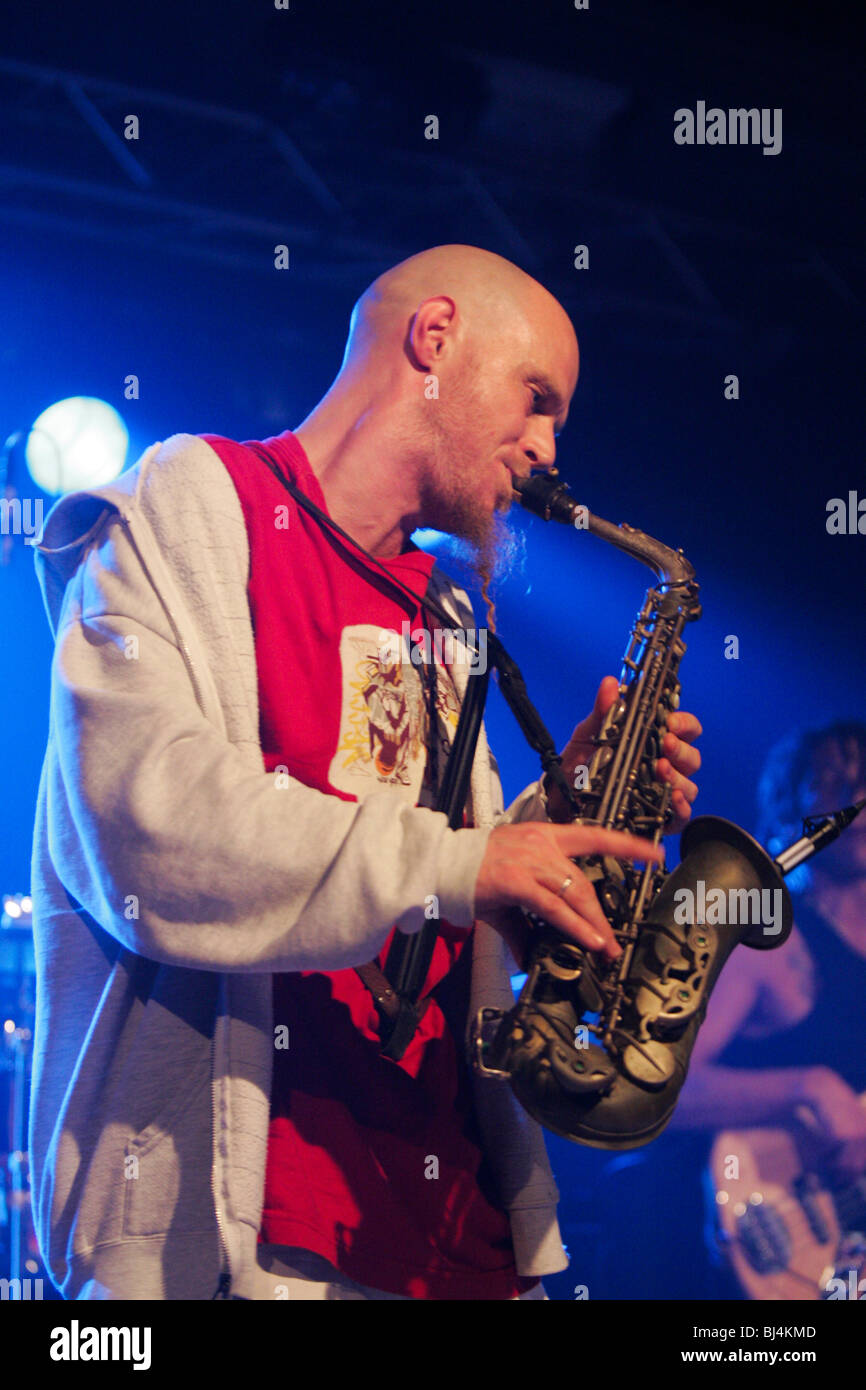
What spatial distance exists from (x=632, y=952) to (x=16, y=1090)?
2564mm

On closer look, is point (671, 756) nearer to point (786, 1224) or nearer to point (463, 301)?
point (463, 301)

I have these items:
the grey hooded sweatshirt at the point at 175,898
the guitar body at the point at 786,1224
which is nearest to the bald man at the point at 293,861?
the grey hooded sweatshirt at the point at 175,898

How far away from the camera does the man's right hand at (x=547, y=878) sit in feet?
4.87

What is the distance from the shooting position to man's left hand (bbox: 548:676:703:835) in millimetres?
2125

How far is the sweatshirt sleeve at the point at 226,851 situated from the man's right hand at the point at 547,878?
0.03m

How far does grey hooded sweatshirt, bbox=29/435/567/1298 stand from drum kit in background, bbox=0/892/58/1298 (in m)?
2.11

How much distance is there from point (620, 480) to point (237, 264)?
1.74 m

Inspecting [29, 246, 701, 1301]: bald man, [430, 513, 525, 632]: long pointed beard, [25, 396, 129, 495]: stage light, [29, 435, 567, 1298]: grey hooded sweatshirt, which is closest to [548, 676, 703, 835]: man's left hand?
[29, 246, 701, 1301]: bald man

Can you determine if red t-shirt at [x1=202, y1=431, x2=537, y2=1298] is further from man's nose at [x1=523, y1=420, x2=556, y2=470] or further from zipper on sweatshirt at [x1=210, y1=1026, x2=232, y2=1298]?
man's nose at [x1=523, y1=420, x2=556, y2=470]

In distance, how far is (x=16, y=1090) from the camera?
3.69 metres

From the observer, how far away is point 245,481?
1.96m

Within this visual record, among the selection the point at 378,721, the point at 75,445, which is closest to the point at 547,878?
the point at 378,721

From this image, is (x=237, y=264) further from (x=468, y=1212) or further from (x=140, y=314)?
(x=468, y=1212)
